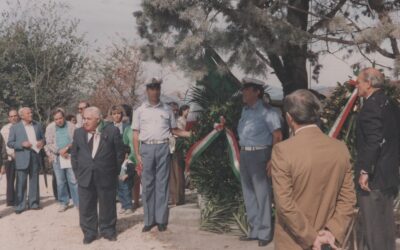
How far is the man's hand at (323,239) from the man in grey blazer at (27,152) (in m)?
7.62

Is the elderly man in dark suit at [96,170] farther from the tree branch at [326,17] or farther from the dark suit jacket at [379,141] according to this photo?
the dark suit jacket at [379,141]

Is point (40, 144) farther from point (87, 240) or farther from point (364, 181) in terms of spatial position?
point (364, 181)

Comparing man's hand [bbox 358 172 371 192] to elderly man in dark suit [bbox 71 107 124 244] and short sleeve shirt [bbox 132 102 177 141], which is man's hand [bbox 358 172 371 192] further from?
elderly man in dark suit [bbox 71 107 124 244]

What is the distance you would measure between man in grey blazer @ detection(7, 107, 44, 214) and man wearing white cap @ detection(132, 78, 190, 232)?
3.14m

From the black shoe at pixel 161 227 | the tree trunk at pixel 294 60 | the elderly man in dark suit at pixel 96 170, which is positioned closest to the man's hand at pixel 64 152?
the elderly man in dark suit at pixel 96 170

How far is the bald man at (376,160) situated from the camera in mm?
5082

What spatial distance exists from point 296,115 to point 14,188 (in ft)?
27.3

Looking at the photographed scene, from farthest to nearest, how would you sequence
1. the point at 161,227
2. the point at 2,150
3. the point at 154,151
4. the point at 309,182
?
1. the point at 2,150
2. the point at 161,227
3. the point at 154,151
4. the point at 309,182

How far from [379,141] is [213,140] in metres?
2.79

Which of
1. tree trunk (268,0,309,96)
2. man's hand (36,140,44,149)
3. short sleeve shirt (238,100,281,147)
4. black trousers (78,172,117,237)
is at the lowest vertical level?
black trousers (78,172,117,237)

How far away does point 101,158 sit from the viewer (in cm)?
759

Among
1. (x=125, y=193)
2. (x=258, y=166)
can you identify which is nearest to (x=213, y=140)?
(x=258, y=166)

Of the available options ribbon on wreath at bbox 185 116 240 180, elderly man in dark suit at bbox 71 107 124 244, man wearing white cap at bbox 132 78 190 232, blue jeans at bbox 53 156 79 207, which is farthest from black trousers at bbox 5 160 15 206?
ribbon on wreath at bbox 185 116 240 180

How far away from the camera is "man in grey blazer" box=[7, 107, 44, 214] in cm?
1025
